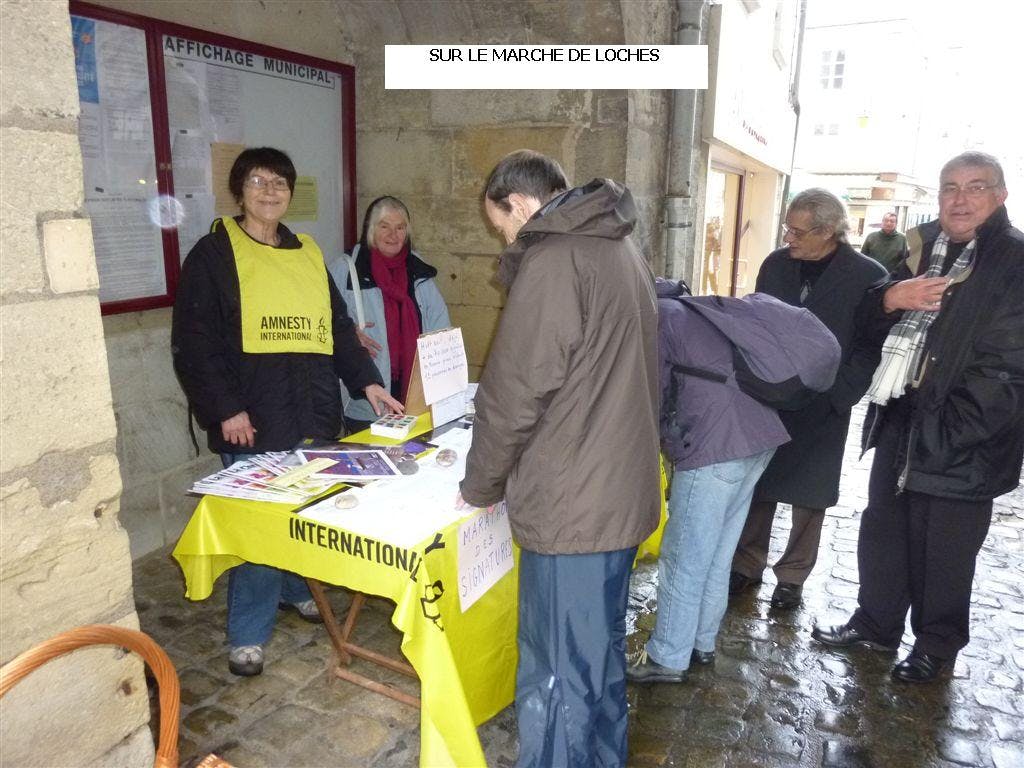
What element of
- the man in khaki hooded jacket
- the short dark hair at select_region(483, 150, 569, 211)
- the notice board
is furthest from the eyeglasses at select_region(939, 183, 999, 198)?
the notice board

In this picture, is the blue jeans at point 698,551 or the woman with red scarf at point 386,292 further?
A: the woman with red scarf at point 386,292

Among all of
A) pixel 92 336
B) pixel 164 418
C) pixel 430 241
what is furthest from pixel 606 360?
pixel 430 241

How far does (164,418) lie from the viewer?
3.82 meters

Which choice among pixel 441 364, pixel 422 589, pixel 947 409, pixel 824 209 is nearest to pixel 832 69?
pixel 824 209

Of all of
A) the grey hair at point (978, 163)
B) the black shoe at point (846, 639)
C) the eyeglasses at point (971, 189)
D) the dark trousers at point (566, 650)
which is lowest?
the black shoe at point (846, 639)

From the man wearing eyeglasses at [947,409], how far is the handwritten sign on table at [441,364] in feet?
5.54

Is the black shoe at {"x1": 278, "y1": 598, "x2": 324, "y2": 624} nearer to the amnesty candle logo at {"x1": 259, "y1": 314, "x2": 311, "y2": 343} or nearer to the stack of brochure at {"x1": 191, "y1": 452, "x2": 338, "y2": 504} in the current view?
the stack of brochure at {"x1": 191, "y1": 452, "x2": 338, "y2": 504}

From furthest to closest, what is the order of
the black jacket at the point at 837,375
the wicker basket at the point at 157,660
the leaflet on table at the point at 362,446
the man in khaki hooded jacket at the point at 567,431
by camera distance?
the black jacket at the point at 837,375
the leaflet on table at the point at 362,446
the man in khaki hooded jacket at the point at 567,431
the wicker basket at the point at 157,660

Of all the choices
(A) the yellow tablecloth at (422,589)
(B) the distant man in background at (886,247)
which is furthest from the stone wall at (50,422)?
(B) the distant man in background at (886,247)

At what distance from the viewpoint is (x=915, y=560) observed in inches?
116

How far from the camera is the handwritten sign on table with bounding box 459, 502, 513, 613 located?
7.29ft

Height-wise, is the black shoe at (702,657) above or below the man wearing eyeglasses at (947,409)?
below

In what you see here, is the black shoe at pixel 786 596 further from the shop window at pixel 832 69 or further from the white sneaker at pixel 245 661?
the shop window at pixel 832 69

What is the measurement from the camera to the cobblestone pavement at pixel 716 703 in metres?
2.50
